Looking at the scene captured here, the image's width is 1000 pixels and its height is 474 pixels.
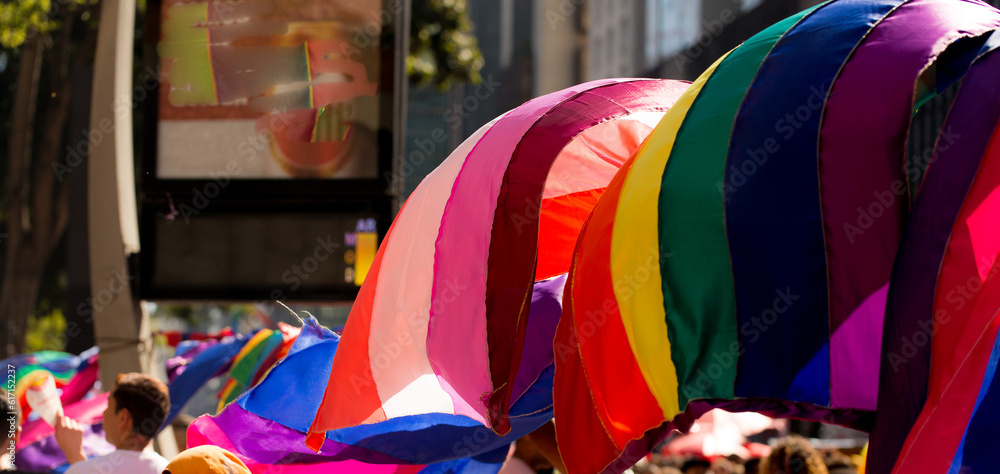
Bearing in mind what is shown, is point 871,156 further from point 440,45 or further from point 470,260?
point 440,45

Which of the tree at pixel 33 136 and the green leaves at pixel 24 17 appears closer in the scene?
the green leaves at pixel 24 17

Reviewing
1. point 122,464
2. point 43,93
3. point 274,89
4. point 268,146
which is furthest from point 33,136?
point 122,464

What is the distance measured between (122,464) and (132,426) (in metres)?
0.17

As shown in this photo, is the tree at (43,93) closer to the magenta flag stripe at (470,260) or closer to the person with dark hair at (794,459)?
the person with dark hair at (794,459)

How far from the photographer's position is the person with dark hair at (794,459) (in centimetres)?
454

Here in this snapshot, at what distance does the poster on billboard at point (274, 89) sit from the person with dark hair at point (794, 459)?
2.84 metres

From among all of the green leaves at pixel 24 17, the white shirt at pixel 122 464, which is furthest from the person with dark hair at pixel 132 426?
the green leaves at pixel 24 17

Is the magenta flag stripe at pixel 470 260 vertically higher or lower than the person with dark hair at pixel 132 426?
higher

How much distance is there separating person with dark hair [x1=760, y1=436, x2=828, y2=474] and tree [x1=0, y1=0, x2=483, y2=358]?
11667mm

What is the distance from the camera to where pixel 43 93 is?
687 inches

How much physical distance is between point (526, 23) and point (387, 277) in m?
50.3

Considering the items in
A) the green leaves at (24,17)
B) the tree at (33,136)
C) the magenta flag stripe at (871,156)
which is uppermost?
the magenta flag stripe at (871,156)

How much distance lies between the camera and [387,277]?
3760 millimetres

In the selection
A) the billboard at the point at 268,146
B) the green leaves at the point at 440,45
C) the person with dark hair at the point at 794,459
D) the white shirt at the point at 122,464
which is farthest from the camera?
the green leaves at the point at 440,45
